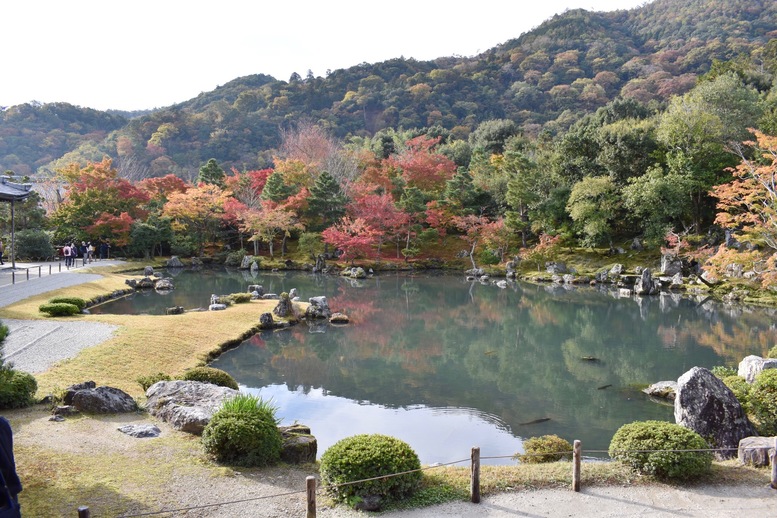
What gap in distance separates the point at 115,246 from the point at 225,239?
26.4 feet

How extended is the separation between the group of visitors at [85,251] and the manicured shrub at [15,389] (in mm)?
23958

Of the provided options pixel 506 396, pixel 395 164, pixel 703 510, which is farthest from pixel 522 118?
pixel 703 510

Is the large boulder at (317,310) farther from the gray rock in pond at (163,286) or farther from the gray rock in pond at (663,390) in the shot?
the gray rock in pond at (663,390)

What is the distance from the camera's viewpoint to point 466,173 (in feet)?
134

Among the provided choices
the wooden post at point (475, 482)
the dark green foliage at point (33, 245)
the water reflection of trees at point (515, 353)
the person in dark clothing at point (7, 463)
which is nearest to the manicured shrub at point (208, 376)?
the water reflection of trees at point (515, 353)

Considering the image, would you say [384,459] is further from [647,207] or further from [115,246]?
[115,246]

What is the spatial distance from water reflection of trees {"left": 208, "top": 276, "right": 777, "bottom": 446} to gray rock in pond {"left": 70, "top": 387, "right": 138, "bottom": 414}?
194 inches

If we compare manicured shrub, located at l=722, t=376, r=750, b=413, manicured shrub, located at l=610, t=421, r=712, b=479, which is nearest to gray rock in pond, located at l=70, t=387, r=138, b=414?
manicured shrub, located at l=610, t=421, r=712, b=479

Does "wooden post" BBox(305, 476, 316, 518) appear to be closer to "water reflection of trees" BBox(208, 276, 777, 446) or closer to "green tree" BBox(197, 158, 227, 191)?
"water reflection of trees" BBox(208, 276, 777, 446)

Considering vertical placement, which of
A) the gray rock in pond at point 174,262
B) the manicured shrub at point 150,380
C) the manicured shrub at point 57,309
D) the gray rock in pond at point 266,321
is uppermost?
the gray rock in pond at point 174,262

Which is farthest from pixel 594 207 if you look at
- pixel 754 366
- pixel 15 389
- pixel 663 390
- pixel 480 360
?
pixel 15 389

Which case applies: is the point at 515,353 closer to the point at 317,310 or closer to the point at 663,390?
the point at 663,390

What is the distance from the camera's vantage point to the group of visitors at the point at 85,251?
3028 cm

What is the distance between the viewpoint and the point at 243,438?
7020mm
